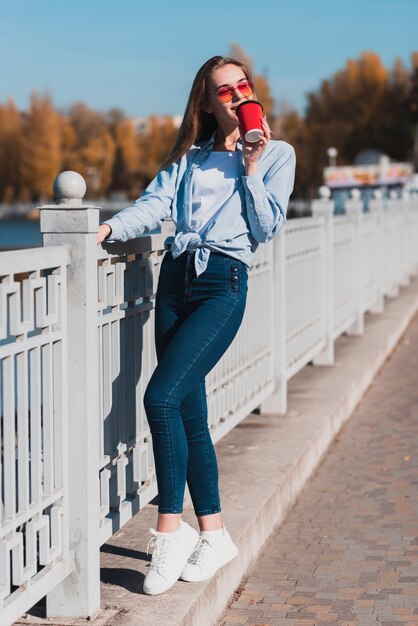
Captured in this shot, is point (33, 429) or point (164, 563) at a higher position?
point (33, 429)

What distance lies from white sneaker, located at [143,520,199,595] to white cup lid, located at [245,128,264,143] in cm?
131

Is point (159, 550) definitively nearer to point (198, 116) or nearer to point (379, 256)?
point (198, 116)

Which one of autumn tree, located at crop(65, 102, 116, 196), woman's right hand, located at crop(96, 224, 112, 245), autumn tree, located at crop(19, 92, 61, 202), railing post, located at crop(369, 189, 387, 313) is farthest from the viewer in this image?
autumn tree, located at crop(19, 92, 61, 202)

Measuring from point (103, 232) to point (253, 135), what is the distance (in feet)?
1.87

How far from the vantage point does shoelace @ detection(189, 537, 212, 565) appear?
4082mm

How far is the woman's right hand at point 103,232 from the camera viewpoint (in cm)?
368

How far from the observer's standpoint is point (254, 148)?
3.82 metres

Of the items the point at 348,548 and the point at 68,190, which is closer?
the point at 68,190

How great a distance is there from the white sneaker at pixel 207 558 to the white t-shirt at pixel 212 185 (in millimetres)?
1091

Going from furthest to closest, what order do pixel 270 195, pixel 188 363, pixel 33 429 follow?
pixel 270 195
pixel 188 363
pixel 33 429

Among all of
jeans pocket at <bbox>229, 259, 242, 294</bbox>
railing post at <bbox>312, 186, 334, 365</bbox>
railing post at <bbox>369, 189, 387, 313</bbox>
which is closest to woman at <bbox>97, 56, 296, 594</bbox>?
jeans pocket at <bbox>229, 259, 242, 294</bbox>

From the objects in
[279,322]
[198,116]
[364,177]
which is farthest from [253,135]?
[364,177]

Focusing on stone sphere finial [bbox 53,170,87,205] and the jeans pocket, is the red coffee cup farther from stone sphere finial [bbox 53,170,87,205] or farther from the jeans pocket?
stone sphere finial [bbox 53,170,87,205]

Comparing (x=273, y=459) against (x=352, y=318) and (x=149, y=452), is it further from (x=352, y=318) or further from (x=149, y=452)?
(x=352, y=318)
